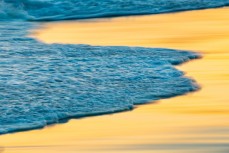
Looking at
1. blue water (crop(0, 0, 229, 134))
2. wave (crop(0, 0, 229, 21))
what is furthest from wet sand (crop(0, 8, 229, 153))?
wave (crop(0, 0, 229, 21))

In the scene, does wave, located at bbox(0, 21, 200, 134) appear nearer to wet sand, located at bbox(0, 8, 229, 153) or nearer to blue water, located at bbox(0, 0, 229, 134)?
blue water, located at bbox(0, 0, 229, 134)

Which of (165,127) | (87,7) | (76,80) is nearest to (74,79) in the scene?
(76,80)

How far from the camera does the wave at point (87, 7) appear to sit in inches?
398

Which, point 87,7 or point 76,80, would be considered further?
point 87,7

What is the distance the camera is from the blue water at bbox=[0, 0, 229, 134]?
5.68 metres

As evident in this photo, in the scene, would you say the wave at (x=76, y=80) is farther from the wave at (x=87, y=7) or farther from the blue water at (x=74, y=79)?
the wave at (x=87, y=7)

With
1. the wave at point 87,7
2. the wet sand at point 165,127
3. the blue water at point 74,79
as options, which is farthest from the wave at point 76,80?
the wave at point 87,7

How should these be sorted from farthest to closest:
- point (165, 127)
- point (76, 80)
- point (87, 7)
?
point (87, 7) → point (76, 80) → point (165, 127)

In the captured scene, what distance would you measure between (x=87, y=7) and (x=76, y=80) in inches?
167

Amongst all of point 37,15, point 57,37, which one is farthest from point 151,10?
point 57,37

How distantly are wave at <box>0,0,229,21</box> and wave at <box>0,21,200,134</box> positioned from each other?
2.19 m

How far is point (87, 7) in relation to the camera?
10578 millimetres

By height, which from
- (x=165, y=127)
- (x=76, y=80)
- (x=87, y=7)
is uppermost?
(x=87, y=7)

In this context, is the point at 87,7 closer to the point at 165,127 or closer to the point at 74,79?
the point at 74,79
